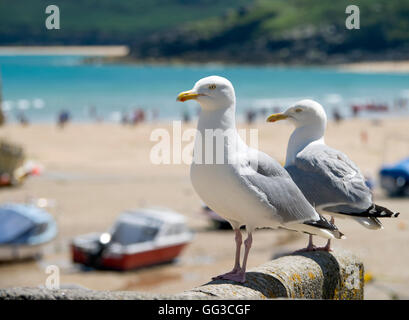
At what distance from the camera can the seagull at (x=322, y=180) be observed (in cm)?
415

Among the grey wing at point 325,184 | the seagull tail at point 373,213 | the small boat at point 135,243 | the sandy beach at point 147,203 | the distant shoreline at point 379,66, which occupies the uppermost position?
the grey wing at point 325,184

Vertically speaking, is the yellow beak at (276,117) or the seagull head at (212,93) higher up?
the seagull head at (212,93)

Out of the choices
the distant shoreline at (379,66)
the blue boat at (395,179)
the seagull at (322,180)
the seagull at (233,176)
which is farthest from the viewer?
the distant shoreline at (379,66)

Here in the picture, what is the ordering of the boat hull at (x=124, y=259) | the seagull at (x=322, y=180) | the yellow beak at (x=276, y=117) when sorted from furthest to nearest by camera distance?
the boat hull at (x=124, y=259)
the seagull at (x=322, y=180)
the yellow beak at (x=276, y=117)

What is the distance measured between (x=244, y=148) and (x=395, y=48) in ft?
380

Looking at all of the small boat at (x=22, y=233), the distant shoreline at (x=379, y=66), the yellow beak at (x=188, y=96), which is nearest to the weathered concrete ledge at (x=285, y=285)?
the yellow beak at (x=188, y=96)

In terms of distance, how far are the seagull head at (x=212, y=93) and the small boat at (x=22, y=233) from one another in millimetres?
14959

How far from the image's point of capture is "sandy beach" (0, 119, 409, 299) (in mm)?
16500

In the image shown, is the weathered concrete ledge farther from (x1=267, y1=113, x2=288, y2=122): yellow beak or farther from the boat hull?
the boat hull

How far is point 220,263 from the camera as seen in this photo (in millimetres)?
17625

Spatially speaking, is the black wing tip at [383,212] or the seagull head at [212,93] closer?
the seagull head at [212,93]

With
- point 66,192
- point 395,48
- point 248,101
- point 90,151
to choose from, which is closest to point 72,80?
point 248,101

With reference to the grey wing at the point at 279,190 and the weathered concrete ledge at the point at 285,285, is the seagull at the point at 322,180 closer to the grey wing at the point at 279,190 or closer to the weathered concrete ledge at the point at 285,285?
the grey wing at the point at 279,190

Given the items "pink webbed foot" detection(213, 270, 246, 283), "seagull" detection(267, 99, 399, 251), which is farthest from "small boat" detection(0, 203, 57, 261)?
"seagull" detection(267, 99, 399, 251)
